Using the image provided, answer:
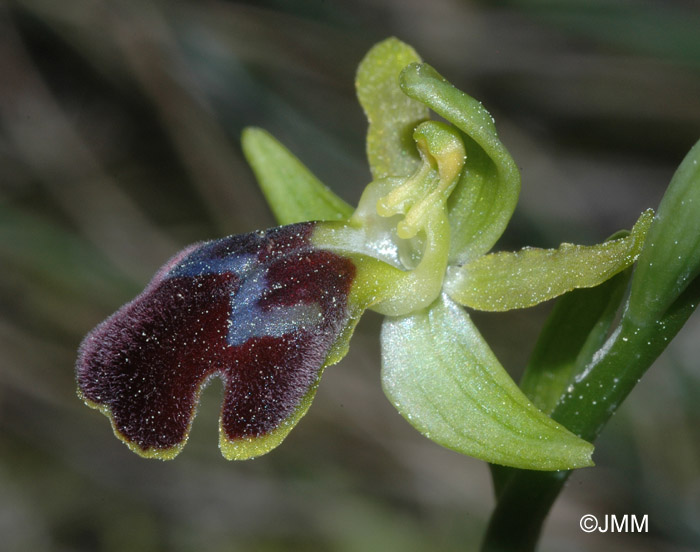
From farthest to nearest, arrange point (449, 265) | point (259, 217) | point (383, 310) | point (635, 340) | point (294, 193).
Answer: point (259, 217) < point (294, 193) < point (449, 265) < point (383, 310) < point (635, 340)

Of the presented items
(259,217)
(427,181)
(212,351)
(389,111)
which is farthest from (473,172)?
(259,217)

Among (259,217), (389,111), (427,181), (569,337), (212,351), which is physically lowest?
(212,351)

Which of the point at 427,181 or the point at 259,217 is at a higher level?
the point at 259,217

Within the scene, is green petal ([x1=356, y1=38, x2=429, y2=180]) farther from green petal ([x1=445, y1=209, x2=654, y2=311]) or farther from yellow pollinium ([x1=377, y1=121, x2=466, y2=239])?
green petal ([x1=445, y1=209, x2=654, y2=311])

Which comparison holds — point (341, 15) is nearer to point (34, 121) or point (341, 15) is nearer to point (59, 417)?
point (34, 121)

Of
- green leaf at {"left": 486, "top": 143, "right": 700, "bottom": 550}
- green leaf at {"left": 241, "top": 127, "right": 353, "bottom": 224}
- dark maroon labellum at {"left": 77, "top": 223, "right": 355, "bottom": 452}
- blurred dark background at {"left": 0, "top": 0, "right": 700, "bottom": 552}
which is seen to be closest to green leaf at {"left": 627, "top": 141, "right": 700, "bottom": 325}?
green leaf at {"left": 486, "top": 143, "right": 700, "bottom": 550}

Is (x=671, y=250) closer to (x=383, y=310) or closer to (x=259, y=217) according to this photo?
(x=383, y=310)

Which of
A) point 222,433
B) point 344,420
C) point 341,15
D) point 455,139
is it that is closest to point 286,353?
point 222,433
